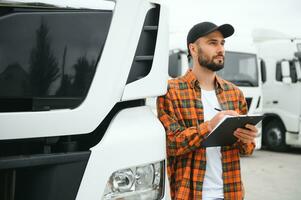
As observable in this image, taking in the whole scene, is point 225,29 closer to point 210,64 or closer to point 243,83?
point 210,64

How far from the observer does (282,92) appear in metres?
10.8

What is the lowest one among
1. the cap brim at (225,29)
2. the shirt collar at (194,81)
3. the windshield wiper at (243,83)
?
the windshield wiper at (243,83)

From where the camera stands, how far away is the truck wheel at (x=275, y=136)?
Result: 1079 cm

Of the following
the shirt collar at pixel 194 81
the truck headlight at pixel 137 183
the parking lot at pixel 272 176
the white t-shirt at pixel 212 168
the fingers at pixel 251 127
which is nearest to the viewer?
the truck headlight at pixel 137 183

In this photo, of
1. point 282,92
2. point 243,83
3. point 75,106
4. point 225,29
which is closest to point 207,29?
point 225,29

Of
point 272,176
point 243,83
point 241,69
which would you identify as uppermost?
point 241,69

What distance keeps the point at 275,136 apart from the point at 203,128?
9.38 meters

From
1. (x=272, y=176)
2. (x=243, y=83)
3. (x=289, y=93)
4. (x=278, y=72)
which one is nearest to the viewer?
(x=272, y=176)

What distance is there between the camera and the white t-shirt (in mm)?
2270

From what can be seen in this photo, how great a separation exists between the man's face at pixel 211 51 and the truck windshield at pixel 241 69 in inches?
258

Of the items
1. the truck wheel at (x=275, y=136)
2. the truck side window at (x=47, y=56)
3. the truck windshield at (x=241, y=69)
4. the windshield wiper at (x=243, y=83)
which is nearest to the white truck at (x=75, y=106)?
the truck side window at (x=47, y=56)

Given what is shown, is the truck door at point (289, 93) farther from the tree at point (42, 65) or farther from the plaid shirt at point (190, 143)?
the tree at point (42, 65)

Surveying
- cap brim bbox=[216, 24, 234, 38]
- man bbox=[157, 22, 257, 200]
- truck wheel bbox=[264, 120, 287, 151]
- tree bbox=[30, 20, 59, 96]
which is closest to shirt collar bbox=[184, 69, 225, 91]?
man bbox=[157, 22, 257, 200]

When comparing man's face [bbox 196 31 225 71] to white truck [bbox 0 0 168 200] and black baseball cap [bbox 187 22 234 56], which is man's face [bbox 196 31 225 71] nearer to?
black baseball cap [bbox 187 22 234 56]
